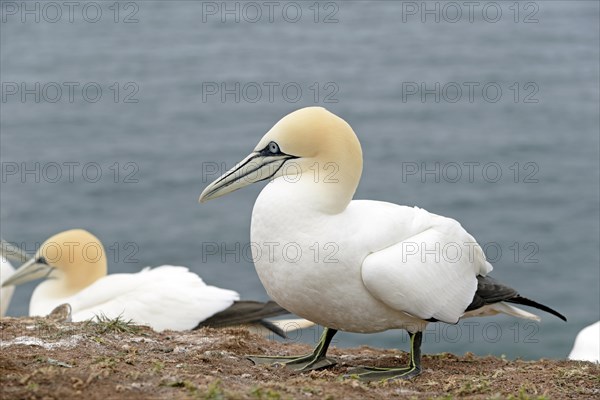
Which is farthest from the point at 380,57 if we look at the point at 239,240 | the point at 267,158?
the point at 267,158

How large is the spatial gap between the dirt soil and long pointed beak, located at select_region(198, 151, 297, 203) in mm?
900

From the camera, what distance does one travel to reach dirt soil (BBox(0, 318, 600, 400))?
4.68 metres

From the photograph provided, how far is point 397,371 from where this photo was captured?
20.3ft

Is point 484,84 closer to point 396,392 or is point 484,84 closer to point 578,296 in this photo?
point 578,296

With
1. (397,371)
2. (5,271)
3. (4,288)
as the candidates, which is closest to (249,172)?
(397,371)

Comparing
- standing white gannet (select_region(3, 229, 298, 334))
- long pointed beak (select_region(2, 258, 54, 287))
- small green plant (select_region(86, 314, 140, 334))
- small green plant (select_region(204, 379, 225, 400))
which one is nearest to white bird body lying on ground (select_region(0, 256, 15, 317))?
long pointed beak (select_region(2, 258, 54, 287))

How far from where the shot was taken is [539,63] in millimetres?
20609

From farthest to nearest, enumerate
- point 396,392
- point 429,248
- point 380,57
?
point 380,57, point 429,248, point 396,392

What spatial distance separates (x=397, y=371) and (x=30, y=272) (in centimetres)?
573

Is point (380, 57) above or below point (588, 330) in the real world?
above

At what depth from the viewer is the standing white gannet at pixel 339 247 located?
5.93 metres

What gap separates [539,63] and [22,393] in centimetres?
1731

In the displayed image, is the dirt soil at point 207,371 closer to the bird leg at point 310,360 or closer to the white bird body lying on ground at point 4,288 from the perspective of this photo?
the bird leg at point 310,360

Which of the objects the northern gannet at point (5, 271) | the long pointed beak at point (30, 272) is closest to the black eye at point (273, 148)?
the long pointed beak at point (30, 272)
